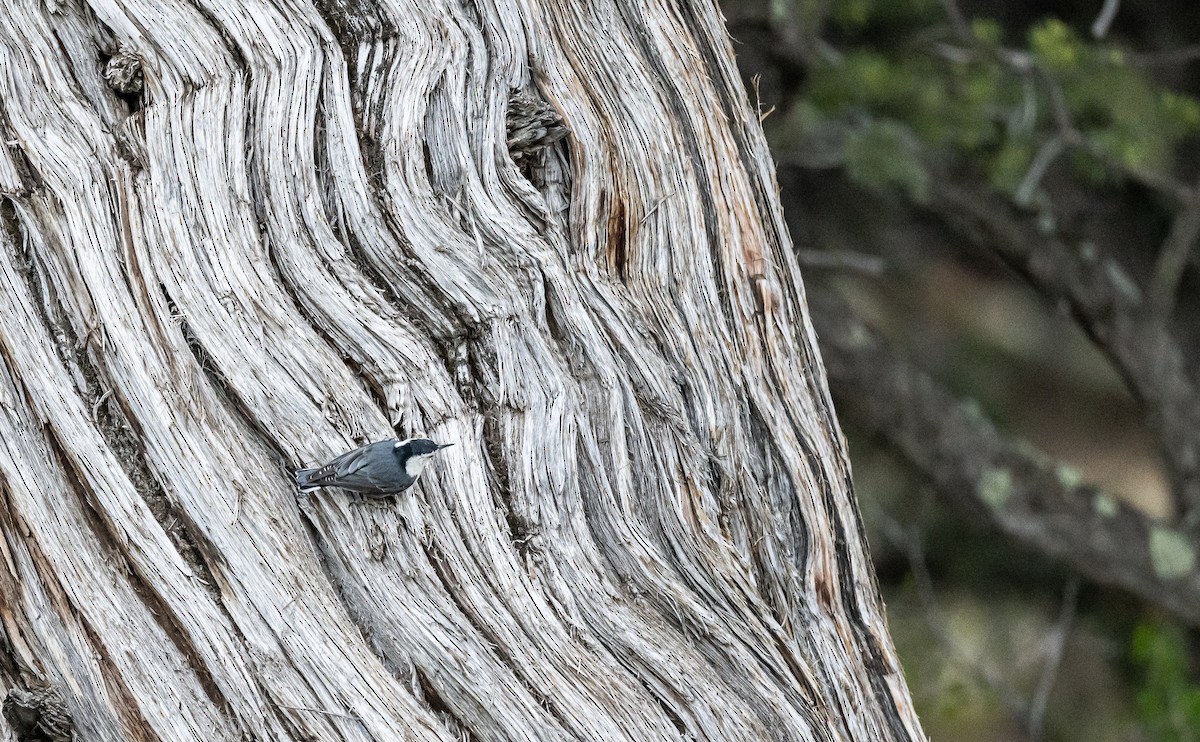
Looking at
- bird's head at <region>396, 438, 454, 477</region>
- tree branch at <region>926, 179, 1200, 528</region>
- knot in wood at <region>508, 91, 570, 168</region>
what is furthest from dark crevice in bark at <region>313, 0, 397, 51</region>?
tree branch at <region>926, 179, 1200, 528</region>

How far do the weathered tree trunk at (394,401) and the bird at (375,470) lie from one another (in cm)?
4

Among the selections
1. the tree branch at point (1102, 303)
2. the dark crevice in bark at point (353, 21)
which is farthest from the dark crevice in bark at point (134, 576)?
the tree branch at point (1102, 303)

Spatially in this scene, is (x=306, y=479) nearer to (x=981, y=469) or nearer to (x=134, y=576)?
(x=134, y=576)

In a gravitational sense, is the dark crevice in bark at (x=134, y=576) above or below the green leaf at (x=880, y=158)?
above

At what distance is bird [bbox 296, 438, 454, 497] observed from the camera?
5.03 ft

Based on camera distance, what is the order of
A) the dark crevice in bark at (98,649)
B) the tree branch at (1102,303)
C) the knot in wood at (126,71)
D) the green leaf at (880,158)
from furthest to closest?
the tree branch at (1102,303) → the green leaf at (880,158) → the knot in wood at (126,71) → the dark crevice in bark at (98,649)

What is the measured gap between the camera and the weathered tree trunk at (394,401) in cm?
154

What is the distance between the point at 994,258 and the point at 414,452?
4.46 meters

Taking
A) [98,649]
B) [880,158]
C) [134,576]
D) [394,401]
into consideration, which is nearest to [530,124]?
[394,401]

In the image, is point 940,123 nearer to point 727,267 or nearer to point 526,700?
point 727,267

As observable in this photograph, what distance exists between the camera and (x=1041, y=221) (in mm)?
4141

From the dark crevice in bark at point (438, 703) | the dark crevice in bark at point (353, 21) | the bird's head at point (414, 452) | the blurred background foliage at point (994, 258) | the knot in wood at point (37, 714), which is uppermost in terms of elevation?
the dark crevice in bark at point (353, 21)

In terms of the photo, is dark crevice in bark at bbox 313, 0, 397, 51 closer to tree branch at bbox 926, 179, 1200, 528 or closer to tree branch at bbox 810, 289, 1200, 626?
tree branch at bbox 810, 289, 1200, 626

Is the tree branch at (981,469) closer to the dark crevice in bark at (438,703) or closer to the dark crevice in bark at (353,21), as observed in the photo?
the dark crevice in bark at (353,21)
